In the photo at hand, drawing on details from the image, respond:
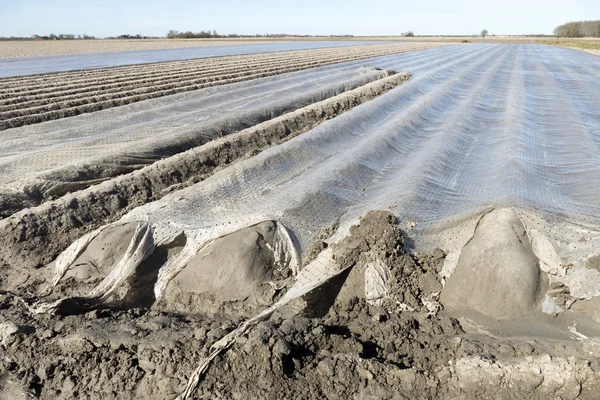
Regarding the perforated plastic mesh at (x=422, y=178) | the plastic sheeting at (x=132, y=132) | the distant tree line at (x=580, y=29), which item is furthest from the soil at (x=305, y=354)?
the distant tree line at (x=580, y=29)

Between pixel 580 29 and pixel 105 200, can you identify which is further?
pixel 580 29

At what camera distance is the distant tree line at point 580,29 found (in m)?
75.3

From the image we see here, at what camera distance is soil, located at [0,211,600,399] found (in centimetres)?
215

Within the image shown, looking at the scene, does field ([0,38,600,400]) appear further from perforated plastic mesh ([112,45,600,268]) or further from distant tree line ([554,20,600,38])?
distant tree line ([554,20,600,38])

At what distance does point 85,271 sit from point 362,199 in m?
2.24

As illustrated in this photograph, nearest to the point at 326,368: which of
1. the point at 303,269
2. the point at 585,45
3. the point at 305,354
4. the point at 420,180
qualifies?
the point at 305,354

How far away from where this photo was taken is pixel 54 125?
20.7 ft

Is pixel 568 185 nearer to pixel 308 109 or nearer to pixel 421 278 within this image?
pixel 421 278

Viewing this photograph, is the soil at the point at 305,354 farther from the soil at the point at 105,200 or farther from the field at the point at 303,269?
the soil at the point at 105,200

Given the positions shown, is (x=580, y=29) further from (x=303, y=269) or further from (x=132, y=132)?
(x=303, y=269)

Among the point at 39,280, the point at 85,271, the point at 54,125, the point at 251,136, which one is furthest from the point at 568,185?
the point at 54,125

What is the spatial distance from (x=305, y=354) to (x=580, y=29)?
9466 centimetres

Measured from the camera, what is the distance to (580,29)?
78000 millimetres

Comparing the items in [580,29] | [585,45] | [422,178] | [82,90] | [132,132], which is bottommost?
[580,29]
